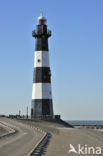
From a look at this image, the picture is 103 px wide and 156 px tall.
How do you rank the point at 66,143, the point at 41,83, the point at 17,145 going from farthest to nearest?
1. the point at 41,83
2. the point at 66,143
3. the point at 17,145

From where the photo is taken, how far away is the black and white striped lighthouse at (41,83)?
7238cm

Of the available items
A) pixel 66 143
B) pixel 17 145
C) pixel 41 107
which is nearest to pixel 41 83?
pixel 41 107

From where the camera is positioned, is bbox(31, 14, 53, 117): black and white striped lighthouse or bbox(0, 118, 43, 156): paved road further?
bbox(31, 14, 53, 117): black and white striped lighthouse

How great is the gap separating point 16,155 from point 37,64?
162 feet

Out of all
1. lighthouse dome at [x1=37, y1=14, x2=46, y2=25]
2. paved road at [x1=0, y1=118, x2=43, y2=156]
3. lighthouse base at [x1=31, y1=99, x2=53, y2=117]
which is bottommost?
paved road at [x1=0, y1=118, x2=43, y2=156]

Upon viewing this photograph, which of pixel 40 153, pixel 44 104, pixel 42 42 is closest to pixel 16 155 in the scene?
pixel 40 153

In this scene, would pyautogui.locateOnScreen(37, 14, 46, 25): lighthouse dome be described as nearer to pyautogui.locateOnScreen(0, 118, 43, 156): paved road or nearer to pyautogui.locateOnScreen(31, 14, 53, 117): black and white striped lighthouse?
pyautogui.locateOnScreen(31, 14, 53, 117): black and white striped lighthouse

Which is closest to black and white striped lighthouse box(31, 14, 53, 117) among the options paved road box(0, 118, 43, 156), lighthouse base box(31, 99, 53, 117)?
lighthouse base box(31, 99, 53, 117)

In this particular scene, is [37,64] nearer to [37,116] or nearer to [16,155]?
[37,116]

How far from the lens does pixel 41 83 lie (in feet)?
240

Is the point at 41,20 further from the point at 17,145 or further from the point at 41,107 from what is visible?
the point at 17,145

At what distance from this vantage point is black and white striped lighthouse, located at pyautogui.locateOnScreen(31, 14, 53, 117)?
7238 cm

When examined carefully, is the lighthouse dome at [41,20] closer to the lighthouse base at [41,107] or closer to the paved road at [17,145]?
the lighthouse base at [41,107]

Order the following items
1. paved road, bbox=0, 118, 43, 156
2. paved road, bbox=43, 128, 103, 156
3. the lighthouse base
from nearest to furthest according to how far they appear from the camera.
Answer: paved road, bbox=0, 118, 43, 156, paved road, bbox=43, 128, 103, 156, the lighthouse base
